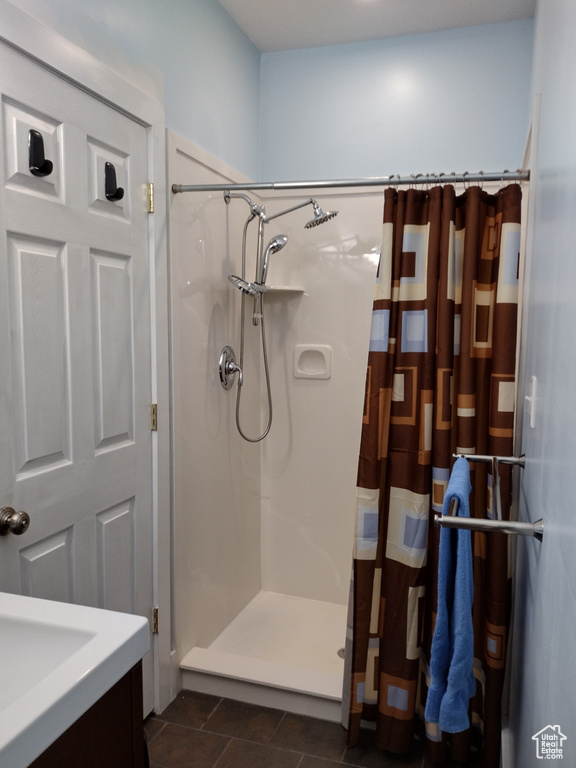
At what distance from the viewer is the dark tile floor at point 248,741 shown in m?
1.88

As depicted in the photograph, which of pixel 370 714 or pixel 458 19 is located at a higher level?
pixel 458 19

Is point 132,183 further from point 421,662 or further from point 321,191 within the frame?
point 421,662

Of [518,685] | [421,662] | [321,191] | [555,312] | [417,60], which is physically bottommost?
[421,662]

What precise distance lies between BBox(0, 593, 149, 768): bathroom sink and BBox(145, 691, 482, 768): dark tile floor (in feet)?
3.57

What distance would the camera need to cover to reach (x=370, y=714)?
1.98 meters

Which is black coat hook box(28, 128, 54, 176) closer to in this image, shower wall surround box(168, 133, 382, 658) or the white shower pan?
shower wall surround box(168, 133, 382, 658)

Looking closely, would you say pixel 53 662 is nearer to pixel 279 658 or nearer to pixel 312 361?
pixel 279 658

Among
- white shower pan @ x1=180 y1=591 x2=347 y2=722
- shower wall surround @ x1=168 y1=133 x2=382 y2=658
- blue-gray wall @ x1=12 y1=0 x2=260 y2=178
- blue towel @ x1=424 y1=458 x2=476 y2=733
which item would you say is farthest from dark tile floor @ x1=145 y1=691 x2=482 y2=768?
blue-gray wall @ x1=12 y1=0 x2=260 y2=178

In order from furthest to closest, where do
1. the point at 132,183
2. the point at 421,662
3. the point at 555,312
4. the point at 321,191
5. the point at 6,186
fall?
1. the point at 321,191
2. the point at 421,662
3. the point at 132,183
4. the point at 6,186
5. the point at 555,312

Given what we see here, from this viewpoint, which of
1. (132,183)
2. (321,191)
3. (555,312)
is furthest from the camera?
(321,191)

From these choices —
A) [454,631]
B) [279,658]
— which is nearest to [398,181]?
[454,631]

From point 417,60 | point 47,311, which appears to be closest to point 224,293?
point 47,311

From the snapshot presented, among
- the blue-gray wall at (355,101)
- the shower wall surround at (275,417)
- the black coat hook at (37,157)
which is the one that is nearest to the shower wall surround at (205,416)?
the shower wall surround at (275,417)

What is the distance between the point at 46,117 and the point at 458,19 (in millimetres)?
1853
